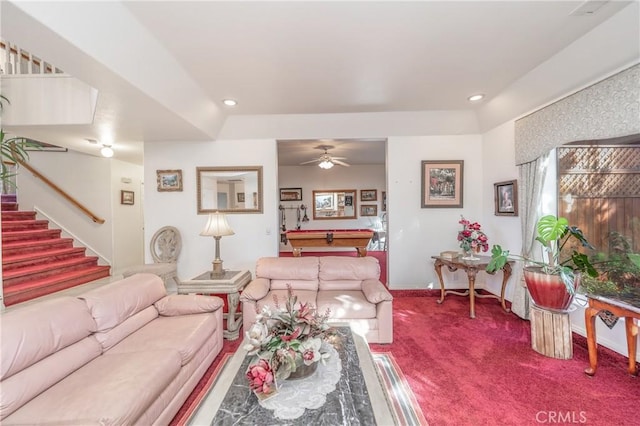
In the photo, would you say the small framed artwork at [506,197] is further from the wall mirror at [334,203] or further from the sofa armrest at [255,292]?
the wall mirror at [334,203]

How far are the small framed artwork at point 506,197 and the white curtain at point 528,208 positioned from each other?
0.18 meters

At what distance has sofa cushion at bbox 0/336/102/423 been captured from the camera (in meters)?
1.30

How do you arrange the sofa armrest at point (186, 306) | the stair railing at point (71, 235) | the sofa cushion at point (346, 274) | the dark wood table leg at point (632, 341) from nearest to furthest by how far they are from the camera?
1. the dark wood table leg at point (632, 341)
2. the sofa armrest at point (186, 306)
3. the sofa cushion at point (346, 274)
4. the stair railing at point (71, 235)

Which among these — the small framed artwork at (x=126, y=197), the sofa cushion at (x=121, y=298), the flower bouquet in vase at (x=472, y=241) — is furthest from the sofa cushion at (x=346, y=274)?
the small framed artwork at (x=126, y=197)

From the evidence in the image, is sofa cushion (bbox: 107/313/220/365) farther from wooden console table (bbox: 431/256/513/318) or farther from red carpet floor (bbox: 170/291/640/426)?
wooden console table (bbox: 431/256/513/318)

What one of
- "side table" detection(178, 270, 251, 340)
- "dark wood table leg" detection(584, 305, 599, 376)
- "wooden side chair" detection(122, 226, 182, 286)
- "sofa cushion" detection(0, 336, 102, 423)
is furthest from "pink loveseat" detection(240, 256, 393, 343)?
"wooden side chair" detection(122, 226, 182, 286)

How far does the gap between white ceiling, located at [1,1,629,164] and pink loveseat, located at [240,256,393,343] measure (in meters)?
2.24

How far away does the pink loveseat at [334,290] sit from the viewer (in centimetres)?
276

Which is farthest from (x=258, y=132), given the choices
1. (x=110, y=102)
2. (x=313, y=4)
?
(x=313, y=4)

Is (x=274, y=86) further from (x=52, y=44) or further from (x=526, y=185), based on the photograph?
(x=526, y=185)

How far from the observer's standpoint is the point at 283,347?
4.84 ft

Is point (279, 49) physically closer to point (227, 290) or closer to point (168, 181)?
point (227, 290)

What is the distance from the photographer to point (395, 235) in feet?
15.0

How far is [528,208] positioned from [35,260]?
309 inches
